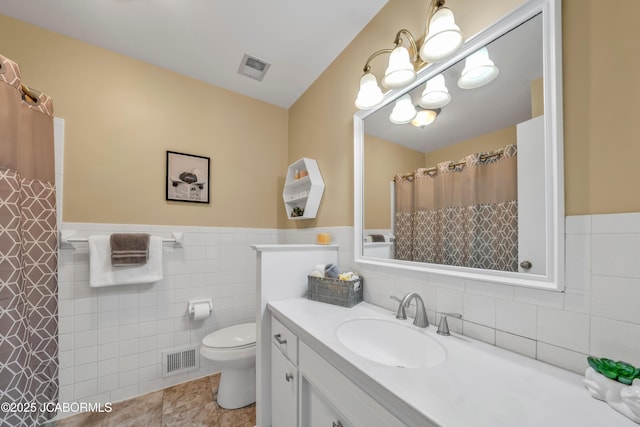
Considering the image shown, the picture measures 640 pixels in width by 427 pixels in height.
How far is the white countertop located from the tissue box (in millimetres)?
425

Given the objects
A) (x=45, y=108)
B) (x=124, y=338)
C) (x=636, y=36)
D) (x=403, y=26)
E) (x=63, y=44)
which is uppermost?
(x=63, y=44)

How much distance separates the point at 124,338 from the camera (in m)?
1.72

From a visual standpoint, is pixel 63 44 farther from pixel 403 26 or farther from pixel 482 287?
pixel 482 287

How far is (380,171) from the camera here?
1.44m

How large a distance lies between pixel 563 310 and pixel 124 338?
244cm

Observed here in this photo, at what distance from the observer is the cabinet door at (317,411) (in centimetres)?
84

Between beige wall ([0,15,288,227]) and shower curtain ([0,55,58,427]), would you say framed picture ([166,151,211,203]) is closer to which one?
beige wall ([0,15,288,227])

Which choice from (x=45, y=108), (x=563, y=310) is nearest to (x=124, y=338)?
(x=45, y=108)

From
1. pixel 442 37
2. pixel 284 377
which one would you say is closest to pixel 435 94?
pixel 442 37

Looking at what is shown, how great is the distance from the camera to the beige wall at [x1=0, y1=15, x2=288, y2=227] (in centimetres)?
160

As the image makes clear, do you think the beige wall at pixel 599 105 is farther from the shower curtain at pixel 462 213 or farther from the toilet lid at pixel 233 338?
the toilet lid at pixel 233 338

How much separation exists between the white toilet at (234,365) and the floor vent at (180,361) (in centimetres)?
37

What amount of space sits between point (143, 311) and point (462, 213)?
7.24 feet

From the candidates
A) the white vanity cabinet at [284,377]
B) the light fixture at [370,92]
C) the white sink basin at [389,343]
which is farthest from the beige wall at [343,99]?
the white vanity cabinet at [284,377]
